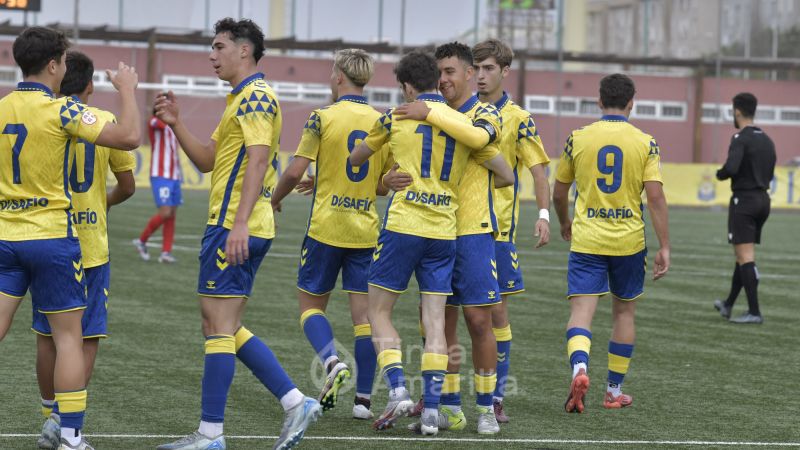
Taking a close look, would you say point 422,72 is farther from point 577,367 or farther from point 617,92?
point 577,367

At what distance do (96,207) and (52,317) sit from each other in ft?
2.32

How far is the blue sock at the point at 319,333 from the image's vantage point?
7266mm

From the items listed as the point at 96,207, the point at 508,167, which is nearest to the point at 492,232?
the point at 508,167

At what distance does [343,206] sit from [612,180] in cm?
170

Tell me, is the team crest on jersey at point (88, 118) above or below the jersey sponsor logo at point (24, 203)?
above

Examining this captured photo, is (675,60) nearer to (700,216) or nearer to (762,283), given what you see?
(700,216)

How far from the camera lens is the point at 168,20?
167 ft

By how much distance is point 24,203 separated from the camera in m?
5.67

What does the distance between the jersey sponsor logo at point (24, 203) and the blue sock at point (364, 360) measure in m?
2.24

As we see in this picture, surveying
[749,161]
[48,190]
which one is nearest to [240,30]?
[48,190]

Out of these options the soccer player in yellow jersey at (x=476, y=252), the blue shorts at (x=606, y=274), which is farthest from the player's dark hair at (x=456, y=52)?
the blue shorts at (x=606, y=274)

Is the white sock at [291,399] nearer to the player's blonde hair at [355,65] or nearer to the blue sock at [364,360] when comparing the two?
the blue sock at [364,360]

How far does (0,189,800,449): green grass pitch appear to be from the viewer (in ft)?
22.1

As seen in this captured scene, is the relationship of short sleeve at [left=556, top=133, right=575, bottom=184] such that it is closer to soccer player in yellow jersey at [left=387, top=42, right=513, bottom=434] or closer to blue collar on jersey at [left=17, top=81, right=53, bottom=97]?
soccer player in yellow jersey at [left=387, top=42, right=513, bottom=434]
